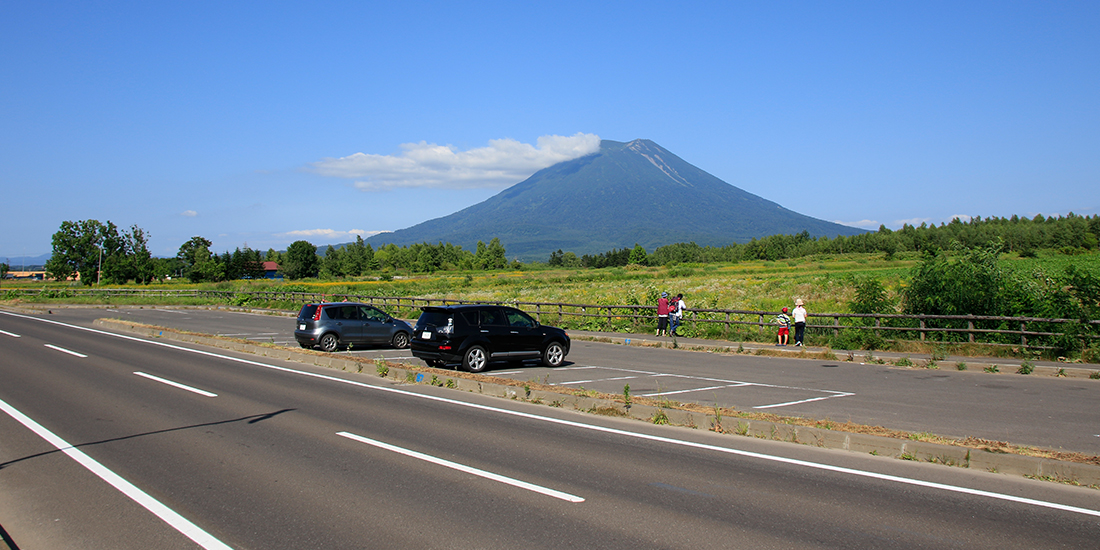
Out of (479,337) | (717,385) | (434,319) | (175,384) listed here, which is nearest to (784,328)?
(717,385)

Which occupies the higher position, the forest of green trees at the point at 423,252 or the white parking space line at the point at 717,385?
the forest of green trees at the point at 423,252

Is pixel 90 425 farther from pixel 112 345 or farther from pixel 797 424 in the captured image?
pixel 112 345

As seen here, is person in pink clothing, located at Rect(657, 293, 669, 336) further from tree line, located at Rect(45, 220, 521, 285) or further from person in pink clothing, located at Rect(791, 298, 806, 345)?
tree line, located at Rect(45, 220, 521, 285)

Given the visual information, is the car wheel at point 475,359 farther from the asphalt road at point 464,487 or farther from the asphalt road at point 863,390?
the asphalt road at point 464,487

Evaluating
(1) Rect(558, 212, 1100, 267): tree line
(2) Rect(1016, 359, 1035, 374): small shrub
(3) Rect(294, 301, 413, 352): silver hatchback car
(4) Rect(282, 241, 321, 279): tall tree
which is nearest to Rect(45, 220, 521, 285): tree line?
(4) Rect(282, 241, 321, 279): tall tree

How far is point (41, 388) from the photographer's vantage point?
12633mm

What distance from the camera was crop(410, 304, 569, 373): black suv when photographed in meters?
15.4

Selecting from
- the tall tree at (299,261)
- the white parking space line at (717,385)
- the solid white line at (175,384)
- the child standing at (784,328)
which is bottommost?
the white parking space line at (717,385)

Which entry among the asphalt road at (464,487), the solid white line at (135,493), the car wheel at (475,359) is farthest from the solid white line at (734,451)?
the solid white line at (135,493)

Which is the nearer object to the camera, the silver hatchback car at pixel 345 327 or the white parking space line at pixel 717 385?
the white parking space line at pixel 717 385

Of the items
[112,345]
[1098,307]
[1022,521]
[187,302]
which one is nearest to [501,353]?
[1022,521]

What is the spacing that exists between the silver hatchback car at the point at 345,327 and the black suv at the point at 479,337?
222 inches

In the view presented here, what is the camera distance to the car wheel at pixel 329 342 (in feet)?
68.0

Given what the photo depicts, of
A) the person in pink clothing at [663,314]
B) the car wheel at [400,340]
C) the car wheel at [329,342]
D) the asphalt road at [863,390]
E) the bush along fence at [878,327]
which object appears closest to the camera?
the asphalt road at [863,390]
